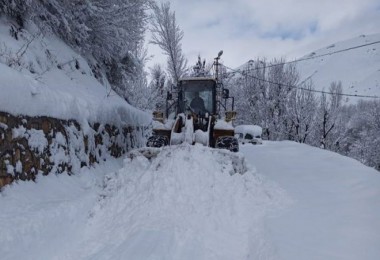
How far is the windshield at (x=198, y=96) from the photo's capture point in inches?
448

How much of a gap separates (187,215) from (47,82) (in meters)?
4.20

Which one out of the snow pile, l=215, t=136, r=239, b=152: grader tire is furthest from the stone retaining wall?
l=215, t=136, r=239, b=152: grader tire

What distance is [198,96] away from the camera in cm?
1154

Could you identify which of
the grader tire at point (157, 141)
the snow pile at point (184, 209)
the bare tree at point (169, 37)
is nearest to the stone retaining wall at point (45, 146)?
the snow pile at point (184, 209)

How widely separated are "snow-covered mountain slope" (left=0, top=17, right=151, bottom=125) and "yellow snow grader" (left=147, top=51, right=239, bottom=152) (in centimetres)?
156

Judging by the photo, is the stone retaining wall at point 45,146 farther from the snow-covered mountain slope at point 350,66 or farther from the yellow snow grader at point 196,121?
the snow-covered mountain slope at point 350,66

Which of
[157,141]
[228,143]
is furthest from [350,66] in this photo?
[157,141]

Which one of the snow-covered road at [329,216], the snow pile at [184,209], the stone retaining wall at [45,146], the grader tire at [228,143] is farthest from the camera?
the grader tire at [228,143]

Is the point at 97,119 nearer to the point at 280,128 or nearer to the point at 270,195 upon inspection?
the point at 270,195

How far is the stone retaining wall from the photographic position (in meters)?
5.50

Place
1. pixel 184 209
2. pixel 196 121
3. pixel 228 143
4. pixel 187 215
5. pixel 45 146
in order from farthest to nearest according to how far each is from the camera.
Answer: pixel 196 121 → pixel 228 143 → pixel 45 146 → pixel 184 209 → pixel 187 215

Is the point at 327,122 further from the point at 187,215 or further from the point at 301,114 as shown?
the point at 187,215

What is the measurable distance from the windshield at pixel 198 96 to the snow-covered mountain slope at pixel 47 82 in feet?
6.61

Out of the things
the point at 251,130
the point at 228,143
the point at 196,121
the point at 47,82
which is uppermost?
the point at 47,82
